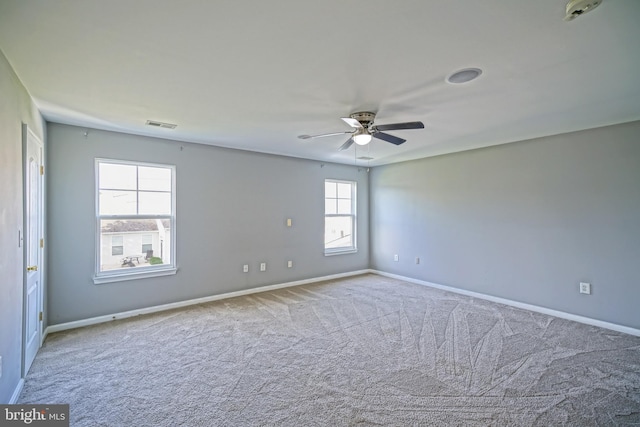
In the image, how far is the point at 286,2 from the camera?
1.58 metres

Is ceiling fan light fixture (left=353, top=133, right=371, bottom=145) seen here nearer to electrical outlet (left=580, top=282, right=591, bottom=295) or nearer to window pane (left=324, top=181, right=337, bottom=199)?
window pane (left=324, top=181, right=337, bottom=199)

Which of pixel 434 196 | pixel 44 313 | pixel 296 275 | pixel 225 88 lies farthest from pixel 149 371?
pixel 434 196

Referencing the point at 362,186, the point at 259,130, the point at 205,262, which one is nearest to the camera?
the point at 259,130

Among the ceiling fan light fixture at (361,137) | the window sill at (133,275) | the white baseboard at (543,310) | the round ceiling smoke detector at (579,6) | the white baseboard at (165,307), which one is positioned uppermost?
the round ceiling smoke detector at (579,6)

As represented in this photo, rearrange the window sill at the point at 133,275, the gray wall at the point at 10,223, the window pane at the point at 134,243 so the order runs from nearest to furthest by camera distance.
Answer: the gray wall at the point at 10,223, the window sill at the point at 133,275, the window pane at the point at 134,243

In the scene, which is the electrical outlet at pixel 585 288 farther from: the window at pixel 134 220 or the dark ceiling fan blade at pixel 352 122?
the window at pixel 134 220

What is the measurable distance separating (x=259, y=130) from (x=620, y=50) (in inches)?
132

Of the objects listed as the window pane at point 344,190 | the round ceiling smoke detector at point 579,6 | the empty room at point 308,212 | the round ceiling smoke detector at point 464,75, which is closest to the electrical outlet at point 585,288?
the empty room at point 308,212

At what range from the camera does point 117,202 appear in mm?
4125

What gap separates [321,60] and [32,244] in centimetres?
318

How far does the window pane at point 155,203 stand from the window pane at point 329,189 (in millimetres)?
2966

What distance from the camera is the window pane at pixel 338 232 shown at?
21.1 ft

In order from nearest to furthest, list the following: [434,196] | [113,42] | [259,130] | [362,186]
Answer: [113,42]
[259,130]
[434,196]
[362,186]

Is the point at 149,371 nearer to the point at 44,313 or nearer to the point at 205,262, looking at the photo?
the point at 44,313
